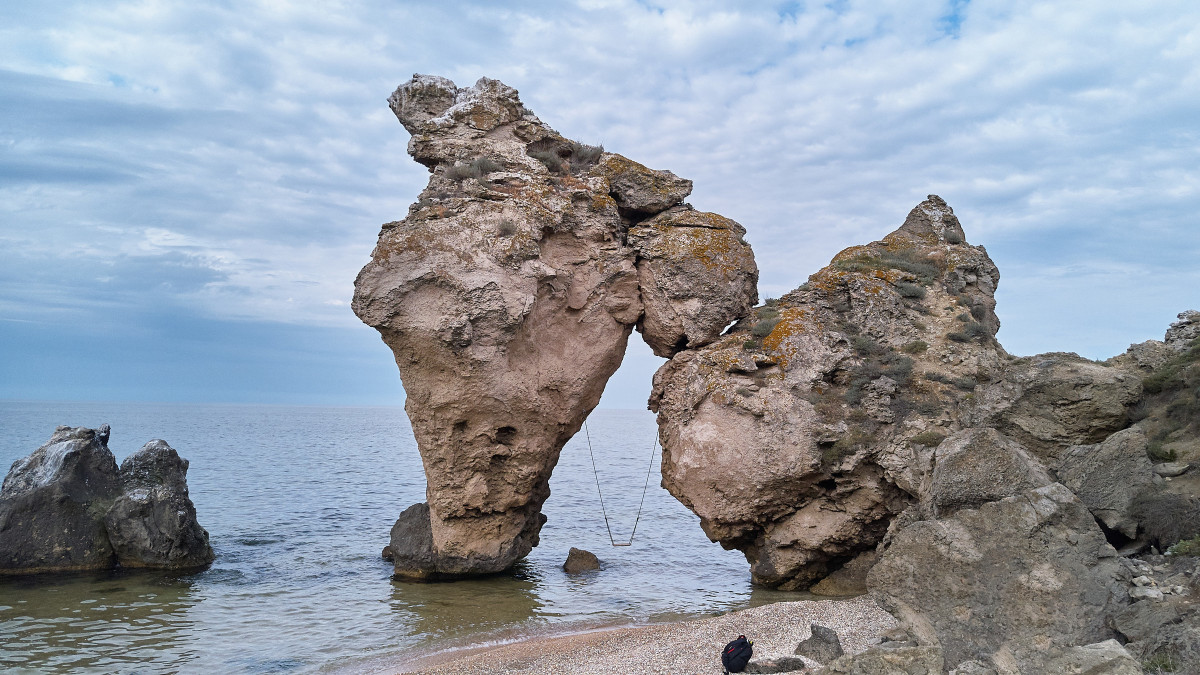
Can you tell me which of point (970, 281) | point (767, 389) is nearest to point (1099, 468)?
point (767, 389)

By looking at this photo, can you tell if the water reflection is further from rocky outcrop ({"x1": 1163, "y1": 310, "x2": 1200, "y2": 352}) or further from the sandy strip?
rocky outcrop ({"x1": 1163, "y1": 310, "x2": 1200, "y2": 352})

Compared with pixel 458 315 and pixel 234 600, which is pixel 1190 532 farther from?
pixel 234 600

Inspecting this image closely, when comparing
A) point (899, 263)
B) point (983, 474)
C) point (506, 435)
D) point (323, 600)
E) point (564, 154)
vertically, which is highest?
point (564, 154)

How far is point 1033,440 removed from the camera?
10695mm

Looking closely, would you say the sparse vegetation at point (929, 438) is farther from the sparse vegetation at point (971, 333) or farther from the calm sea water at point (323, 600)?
the calm sea water at point (323, 600)

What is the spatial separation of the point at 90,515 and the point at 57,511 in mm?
615

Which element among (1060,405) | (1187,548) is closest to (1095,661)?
(1187,548)

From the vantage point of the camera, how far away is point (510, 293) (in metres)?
13.4

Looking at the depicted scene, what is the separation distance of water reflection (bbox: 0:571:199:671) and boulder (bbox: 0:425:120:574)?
0.51 meters

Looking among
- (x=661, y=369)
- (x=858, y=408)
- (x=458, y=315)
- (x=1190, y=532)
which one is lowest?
(x=1190, y=532)

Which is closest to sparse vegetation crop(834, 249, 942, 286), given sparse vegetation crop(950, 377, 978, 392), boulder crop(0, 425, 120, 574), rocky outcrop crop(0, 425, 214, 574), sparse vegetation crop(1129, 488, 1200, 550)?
sparse vegetation crop(950, 377, 978, 392)

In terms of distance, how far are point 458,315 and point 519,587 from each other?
583 cm

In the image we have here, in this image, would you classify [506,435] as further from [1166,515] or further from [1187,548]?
[1187,548]

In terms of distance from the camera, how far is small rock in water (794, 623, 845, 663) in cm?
809
